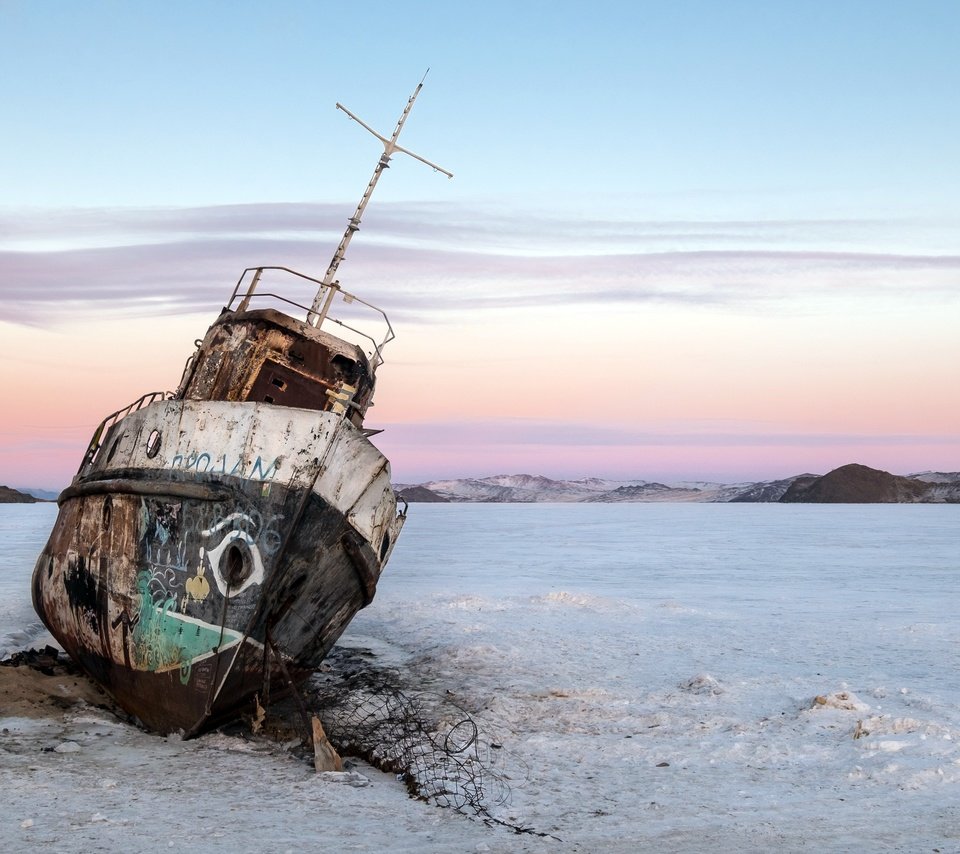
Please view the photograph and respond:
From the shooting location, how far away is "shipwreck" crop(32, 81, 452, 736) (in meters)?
7.71

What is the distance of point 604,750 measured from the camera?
7.47 meters

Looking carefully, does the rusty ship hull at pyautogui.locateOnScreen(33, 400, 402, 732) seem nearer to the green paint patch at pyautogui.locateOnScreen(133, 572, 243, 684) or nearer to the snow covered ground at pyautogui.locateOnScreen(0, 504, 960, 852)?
the green paint patch at pyautogui.locateOnScreen(133, 572, 243, 684)

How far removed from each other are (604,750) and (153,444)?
5.02 meters

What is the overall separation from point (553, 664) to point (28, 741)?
5.85 m

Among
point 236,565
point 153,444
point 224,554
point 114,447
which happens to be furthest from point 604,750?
point 114,447

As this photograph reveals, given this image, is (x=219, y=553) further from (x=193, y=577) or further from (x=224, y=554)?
(x=193, y=577)

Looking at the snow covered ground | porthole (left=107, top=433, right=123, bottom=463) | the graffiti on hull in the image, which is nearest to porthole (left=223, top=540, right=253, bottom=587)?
the graffiti on hull

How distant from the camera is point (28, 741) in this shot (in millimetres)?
7230

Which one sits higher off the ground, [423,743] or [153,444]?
[153,444]

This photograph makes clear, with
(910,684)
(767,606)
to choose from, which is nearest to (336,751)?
(910,684)

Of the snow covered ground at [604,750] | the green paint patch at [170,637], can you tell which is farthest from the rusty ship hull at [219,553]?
the snow covered ground at [604,750]

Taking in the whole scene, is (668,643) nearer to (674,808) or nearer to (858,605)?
(858,605)

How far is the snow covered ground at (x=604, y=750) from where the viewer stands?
219 inches

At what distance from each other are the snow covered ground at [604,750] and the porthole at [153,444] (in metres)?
Answer: 2.49
